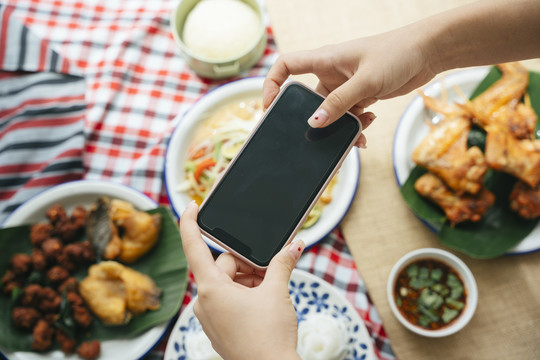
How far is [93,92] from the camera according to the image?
7.35ft

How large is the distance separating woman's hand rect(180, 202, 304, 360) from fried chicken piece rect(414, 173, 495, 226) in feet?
2.87

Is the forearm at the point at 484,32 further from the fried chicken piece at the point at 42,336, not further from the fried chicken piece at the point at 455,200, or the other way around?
the fried chicken piece at the point at 42,336

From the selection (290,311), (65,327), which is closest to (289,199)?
(290,311)

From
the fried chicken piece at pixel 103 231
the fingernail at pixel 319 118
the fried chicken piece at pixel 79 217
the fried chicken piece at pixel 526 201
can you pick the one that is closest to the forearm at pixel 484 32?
the fingernail at pixel 319 118

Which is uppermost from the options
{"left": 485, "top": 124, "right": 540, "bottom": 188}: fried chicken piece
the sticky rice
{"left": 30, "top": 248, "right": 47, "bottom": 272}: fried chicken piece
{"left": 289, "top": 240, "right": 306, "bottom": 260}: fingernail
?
{"left": 485, "top": 124, "right": 540, "bottom": 188}: fried chicken piece

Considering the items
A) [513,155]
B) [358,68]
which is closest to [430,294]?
[513,155]

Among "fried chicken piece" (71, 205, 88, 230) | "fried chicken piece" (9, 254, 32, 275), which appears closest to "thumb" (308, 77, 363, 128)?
"fried chicken piece" (71, 205, 88, 230)

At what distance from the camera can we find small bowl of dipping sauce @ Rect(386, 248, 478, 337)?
5.90 feet

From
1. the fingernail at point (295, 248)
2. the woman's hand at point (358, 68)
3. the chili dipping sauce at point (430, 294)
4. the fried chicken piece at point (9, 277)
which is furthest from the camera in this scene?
the fried chicken piece at point (9, 277)

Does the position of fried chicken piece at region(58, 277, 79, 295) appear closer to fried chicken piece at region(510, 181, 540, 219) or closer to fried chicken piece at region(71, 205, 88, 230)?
fried chicken piece at region(71, 205, 88, 230)

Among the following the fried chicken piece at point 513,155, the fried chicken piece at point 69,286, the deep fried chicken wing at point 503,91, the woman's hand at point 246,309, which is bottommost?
the fried chicken piece at point 69,286

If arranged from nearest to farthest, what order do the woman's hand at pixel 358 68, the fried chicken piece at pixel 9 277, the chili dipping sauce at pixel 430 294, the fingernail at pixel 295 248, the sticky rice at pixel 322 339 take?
1. the fingernail at pixel 295 248
2. the woman's hand at pixel 358 68
3. the sticky rice at pixel 322 339
4. the chili dipping sauce at pixel 430 294
5. the fried chicken piece at pixel 9 277

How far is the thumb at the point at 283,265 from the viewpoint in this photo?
1205mm

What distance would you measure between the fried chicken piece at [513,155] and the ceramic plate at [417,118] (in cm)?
28
